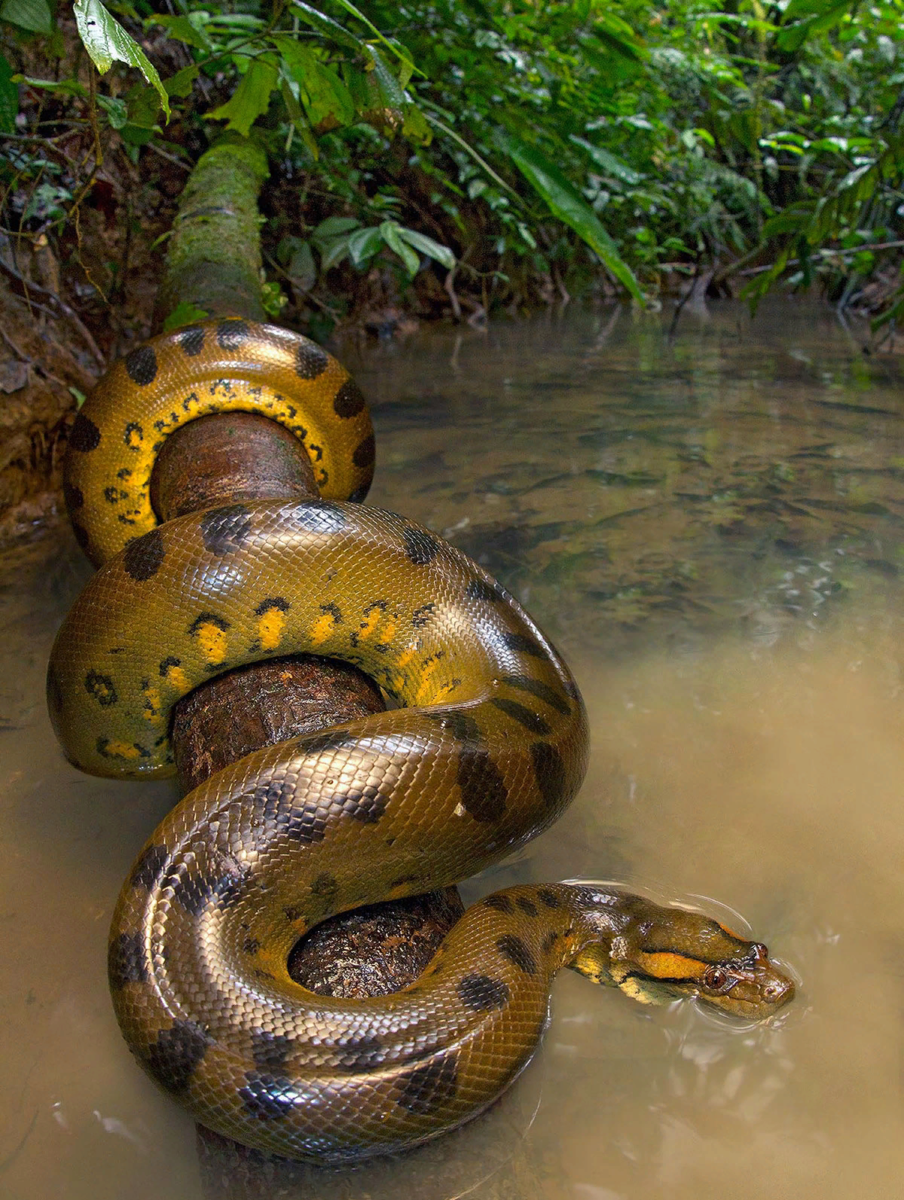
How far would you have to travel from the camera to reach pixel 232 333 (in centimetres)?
352

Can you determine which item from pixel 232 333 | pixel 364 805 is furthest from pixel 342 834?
pixel 232 333

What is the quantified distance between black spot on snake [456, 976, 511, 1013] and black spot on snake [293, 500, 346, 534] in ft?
4.09

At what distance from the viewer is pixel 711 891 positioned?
2.38 metres

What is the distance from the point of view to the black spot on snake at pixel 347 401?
12.0 feet

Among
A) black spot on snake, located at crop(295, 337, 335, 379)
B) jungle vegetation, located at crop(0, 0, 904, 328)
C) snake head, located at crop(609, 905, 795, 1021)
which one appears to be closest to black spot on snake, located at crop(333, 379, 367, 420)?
black spot on snake, located at crop(295, 337, 335, 379)

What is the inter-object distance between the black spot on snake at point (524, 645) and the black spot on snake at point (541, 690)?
0.40ft

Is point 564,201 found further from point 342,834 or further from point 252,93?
point 342,834

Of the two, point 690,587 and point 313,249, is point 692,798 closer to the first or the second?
point 690,587

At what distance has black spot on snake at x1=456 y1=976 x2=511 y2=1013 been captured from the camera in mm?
1766

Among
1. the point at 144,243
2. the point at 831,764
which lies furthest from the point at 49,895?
the point at 144,243

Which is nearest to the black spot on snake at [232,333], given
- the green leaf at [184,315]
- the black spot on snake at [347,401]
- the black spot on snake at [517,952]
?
the black spot on snake at [347,401]

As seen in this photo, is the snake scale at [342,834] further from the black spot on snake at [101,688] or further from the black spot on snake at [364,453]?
the black spot on snake at [364,453]

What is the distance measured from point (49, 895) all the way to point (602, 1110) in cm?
143

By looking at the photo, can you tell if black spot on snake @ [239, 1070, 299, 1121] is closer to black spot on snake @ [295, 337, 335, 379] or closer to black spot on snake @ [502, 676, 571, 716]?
black spot on snake @ [502, 676, 571, 716]
